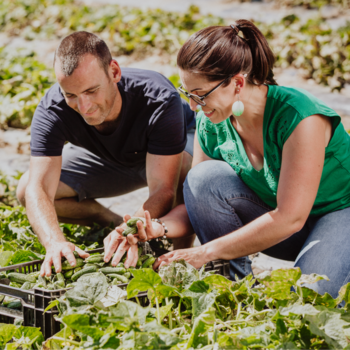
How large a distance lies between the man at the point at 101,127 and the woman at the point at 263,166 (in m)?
0.32

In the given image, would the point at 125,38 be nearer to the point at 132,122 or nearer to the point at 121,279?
the point at 132,122

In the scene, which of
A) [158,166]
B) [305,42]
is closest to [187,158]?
[158,166]

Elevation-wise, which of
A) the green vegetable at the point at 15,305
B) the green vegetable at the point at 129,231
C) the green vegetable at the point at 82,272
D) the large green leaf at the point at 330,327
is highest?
the large green leaf at the point at 330,327

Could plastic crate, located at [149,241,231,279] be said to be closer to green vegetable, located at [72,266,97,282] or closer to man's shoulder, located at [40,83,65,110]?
green vegetable, located at [72,266,97,282]

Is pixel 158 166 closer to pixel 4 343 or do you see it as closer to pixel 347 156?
pixel 347 156

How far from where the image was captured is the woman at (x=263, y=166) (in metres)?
1.79

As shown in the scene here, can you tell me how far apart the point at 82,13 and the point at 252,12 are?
11.4ft

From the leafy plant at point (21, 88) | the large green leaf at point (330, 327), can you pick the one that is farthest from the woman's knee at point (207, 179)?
the leafy plant at point (21, 88)

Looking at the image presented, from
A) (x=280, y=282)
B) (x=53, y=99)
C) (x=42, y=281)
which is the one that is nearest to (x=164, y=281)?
(x=280, y=282)

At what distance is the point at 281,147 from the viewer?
1926 mm

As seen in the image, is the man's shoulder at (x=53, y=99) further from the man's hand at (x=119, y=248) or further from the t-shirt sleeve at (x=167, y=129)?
the man's hand at (x=119, y=248)

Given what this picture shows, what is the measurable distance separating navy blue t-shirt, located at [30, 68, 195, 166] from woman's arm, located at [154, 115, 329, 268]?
73cm

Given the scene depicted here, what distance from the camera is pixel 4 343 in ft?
5.07

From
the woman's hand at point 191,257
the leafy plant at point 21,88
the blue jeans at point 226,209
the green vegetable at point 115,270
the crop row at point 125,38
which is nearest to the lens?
the green vegetable at point 115,270
